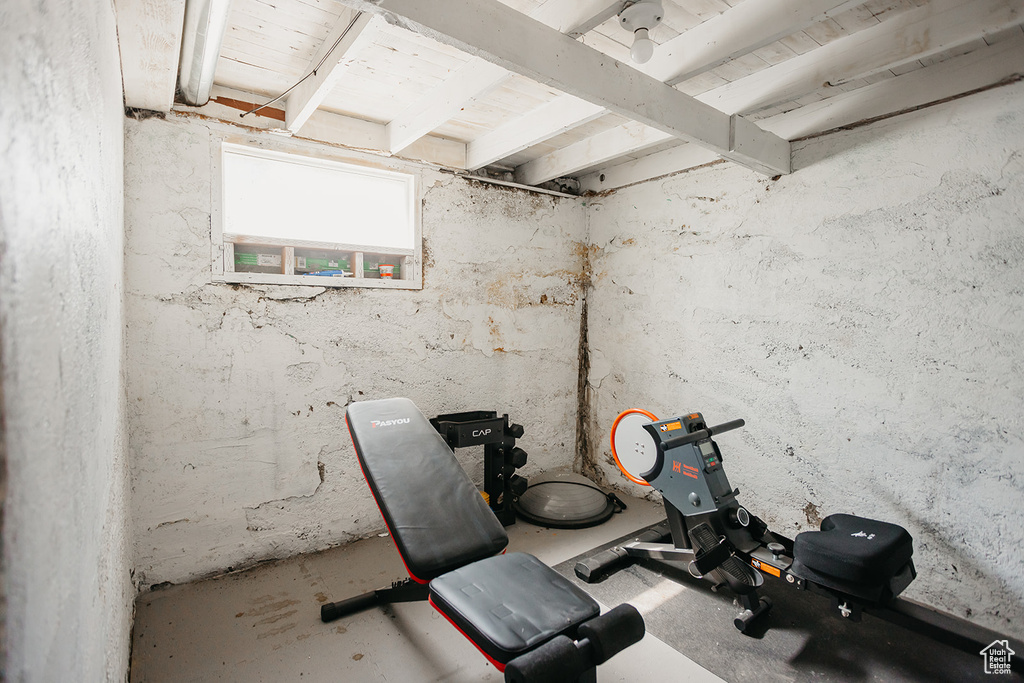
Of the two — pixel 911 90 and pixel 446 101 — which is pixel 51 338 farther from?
pixel 911 90

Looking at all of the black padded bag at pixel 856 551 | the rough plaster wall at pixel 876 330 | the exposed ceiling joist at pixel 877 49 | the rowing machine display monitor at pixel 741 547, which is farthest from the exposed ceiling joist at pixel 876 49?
the black padded bag at pixel 856 551

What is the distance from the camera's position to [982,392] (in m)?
2.09

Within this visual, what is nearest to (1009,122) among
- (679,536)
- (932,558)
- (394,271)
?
(932,558)

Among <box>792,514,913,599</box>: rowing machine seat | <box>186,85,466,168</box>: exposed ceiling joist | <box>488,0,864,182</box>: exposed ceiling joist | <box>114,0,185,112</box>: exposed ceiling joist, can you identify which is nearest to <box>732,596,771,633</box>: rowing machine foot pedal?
<box>792,514,913,599</box>: rowing machine seat

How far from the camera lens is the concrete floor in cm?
186

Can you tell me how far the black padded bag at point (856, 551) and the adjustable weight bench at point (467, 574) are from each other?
914 mm

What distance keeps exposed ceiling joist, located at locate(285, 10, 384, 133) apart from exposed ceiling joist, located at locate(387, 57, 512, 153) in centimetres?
46

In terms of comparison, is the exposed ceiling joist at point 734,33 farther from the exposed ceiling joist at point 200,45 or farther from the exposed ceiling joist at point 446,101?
the exposed ceiling joist at point 200,45

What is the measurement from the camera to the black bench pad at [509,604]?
1.41 m

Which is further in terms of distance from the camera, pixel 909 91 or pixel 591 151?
pixel 591 151

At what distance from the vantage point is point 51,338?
535 mm

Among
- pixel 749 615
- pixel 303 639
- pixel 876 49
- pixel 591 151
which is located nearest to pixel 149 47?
pixel 591 151

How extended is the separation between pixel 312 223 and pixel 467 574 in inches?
83.9

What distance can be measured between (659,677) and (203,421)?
2.41 meters
